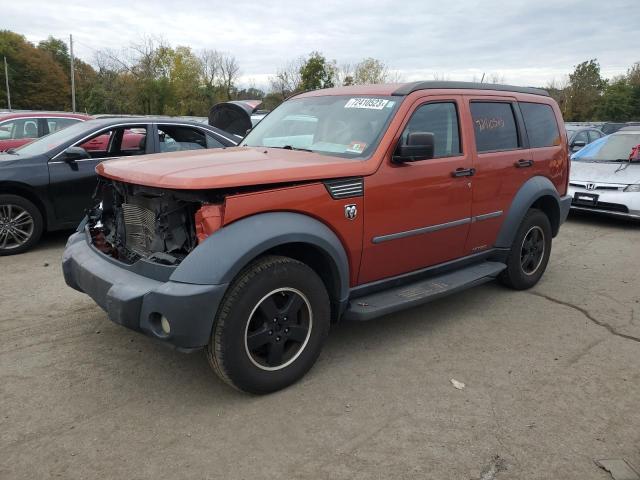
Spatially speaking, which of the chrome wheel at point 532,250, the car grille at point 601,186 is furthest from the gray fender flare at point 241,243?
the car grille at point 601,186

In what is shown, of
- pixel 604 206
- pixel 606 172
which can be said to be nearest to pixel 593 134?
pixel 606 172

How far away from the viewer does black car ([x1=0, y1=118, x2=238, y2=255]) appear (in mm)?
6074

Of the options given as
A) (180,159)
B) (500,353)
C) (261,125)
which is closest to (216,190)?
(180,159)

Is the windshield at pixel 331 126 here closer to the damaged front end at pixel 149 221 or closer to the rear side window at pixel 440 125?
the rear side window at pixel 440 125

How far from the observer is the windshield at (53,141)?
6.42 metres

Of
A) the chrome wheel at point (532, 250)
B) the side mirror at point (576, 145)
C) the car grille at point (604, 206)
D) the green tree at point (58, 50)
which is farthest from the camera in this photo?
the green tree at point (58, 50)

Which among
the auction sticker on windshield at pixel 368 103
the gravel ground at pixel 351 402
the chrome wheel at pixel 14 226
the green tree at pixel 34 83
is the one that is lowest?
the gravel ground at pixel 351 402

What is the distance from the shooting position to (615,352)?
3945 mm

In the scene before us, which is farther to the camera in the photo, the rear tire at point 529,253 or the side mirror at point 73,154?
the side mirror at point 73,154

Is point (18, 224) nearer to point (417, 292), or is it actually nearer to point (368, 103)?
point (368, 103)

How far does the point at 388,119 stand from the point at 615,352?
8.09 feet

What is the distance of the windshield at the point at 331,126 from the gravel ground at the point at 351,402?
1.51 meters

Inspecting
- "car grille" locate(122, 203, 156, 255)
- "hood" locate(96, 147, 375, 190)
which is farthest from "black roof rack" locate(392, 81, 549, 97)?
"car grille" locate(122, 203, 156, 255)

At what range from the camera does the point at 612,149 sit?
964cm
